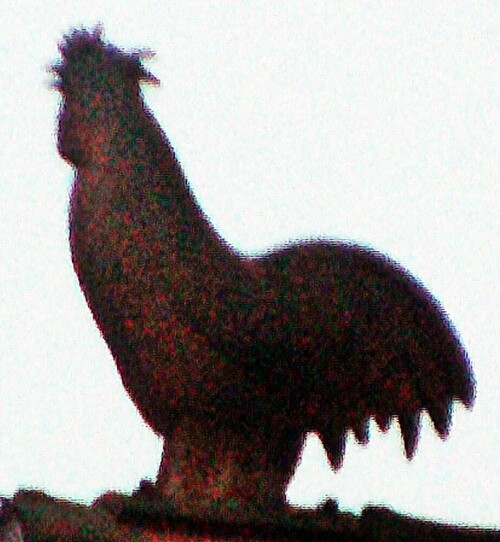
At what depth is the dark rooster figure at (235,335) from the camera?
294cm

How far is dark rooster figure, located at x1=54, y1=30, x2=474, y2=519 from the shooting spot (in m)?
2.94

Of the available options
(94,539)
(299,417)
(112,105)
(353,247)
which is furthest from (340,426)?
(112,105)

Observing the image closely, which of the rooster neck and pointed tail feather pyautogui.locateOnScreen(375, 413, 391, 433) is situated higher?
the rooster neck

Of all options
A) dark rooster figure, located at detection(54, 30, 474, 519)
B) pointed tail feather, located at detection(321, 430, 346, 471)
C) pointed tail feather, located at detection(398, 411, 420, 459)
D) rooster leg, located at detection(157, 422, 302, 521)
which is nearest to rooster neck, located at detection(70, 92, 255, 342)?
dark rooster figure, located at detection(54, 30, 474, 519)

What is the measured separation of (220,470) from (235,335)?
0.39 metres

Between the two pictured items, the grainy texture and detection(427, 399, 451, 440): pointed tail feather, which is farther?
detection(427, 399, 451, 440): pointed tail feather

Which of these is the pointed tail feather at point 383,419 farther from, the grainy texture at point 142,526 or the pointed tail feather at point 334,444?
the grainy texture at point 142,526

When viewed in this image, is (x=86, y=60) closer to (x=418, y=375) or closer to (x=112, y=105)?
(x=112, y=105)

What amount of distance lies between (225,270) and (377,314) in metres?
0.47

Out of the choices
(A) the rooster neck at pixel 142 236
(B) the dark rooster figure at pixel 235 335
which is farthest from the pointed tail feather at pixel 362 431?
(A) the rooster neck at pixel 142 236

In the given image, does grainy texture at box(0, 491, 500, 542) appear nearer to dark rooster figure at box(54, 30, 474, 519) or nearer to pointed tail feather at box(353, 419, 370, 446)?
dark rooster figure at box(54, 30, 474, 519)

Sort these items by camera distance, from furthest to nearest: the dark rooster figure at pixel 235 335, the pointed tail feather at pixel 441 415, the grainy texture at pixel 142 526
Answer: the pointed tail feather at pixel 441 415
the dark rooster figure at pixel 235 335
the grainy texture at pixel 142 526

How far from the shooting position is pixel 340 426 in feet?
10.1

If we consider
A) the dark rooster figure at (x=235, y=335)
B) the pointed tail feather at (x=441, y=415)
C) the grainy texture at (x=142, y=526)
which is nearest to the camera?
the grainy texture at (x=142, y=526)
